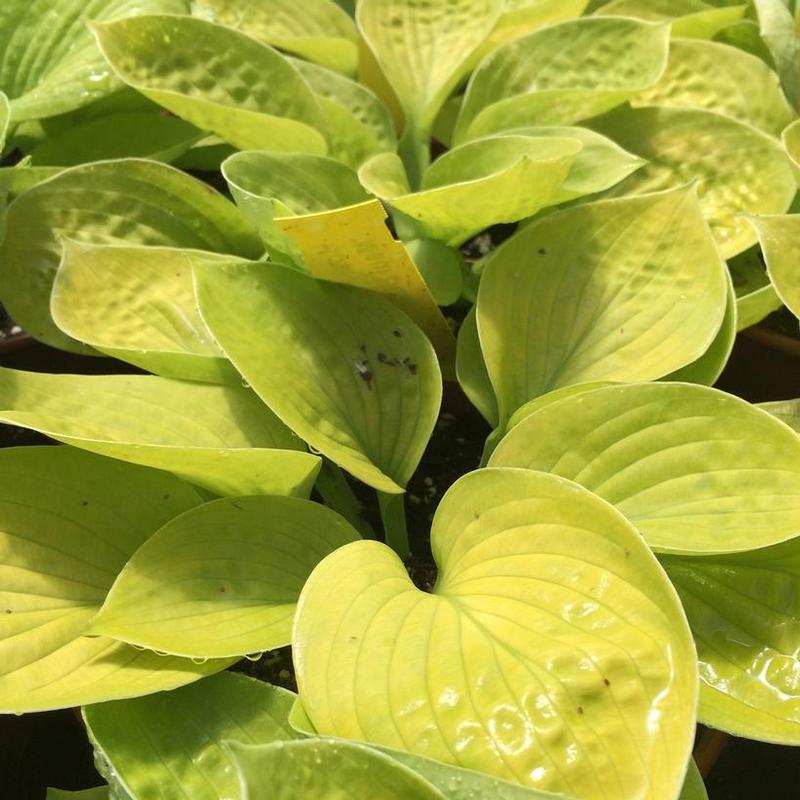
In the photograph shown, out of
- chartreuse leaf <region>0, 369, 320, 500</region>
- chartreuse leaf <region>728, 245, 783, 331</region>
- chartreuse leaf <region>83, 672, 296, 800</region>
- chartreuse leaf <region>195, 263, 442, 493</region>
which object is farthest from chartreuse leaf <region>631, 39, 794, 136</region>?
A: chartreuse leaf <region>83, 672, 296, 800</region>

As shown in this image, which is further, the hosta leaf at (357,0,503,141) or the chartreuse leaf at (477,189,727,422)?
the hosta leaf at (357,0,503,141)

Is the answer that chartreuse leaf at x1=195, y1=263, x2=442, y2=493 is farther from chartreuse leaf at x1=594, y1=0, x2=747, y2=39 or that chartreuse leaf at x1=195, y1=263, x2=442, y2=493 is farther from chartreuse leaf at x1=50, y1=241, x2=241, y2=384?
chartreuse leaf at x1=594, y1=0, x2=747, y2=39

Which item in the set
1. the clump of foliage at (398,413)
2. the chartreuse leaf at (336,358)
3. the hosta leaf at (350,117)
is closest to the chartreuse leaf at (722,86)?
the clump of foliage at (398,413)

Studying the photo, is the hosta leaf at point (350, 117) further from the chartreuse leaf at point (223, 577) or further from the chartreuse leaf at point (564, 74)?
the chartreuse leaf at point (223, 577)

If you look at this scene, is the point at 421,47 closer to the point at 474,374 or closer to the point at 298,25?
the point at 298,25

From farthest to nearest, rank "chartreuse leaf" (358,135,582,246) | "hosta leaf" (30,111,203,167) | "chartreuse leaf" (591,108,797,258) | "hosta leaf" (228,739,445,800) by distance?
"hosta leaf" (30,111,203,167)
"chartreuse leaf" (591,108,797,258)
"chartreuse leaf" (358,135,582,246)
"hosta leaf" (228,739,445,800)

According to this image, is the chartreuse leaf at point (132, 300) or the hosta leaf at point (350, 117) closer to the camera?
the chartreuse leaf at point (132, 300)

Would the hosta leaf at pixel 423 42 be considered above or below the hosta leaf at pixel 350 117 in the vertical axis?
above

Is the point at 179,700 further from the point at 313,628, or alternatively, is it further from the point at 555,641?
the point at 555,641
